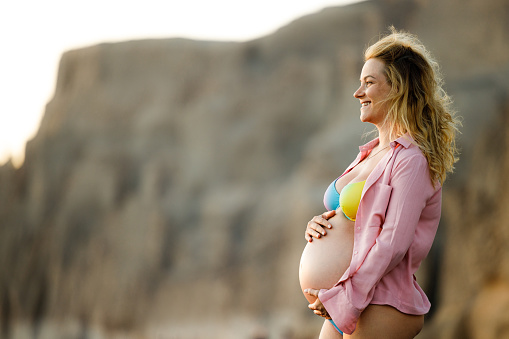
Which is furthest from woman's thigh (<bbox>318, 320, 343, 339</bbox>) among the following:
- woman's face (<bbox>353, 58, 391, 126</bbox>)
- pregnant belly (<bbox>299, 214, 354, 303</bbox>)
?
woman's face (<bbox>353, 58, 391, 126</bbox>)

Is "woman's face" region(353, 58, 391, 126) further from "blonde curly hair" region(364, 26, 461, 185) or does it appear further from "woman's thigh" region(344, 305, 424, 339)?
"woman's thigh" region(344, 305, 424, 339)

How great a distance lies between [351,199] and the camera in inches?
103

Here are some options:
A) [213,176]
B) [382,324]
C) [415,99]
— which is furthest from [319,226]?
[213,176]

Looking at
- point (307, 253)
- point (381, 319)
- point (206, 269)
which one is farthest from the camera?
point (206, 269)

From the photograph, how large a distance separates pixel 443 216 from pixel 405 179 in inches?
364

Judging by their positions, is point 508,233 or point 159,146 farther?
point 159,146

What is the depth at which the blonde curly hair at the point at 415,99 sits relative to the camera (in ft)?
8.55

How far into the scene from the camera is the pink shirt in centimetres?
239

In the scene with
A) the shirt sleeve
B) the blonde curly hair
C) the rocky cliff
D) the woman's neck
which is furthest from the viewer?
the rocky cliff

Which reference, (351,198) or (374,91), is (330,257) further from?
(374,91)

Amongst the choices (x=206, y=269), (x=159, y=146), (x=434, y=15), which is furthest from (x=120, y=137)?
(x=434, y=15)

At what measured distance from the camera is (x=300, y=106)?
48.9 ft

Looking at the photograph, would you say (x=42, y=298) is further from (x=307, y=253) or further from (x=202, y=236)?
(x=307, y=253)

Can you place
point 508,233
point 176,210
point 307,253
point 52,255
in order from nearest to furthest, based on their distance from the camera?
point 307,253 → point 508,233 → point 176,210 → point 52,255
